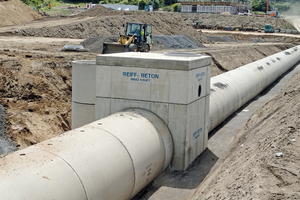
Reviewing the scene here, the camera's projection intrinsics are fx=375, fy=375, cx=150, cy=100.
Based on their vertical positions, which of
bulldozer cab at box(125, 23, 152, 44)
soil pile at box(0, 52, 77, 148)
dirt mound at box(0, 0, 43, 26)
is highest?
dirt mound at box(0, 0, 43, 26)

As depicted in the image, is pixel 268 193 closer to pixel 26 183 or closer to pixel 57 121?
pixel 26 183

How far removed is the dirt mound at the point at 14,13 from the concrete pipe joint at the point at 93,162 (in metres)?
37.2

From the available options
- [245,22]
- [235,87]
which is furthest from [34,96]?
[245,22]

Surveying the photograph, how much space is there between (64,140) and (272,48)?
38502 mm

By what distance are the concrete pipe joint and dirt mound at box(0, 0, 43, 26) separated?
37.2 m

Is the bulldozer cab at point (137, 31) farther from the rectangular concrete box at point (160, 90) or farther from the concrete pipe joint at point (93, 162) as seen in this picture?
the concrete pipe joint at point (93, 162)

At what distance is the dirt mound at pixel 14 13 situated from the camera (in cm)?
4131

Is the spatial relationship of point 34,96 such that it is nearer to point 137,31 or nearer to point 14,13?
point 137,31

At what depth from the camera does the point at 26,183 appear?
4.72m

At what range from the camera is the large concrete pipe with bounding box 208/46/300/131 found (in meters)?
12.3

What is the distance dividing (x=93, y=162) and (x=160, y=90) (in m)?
3.26

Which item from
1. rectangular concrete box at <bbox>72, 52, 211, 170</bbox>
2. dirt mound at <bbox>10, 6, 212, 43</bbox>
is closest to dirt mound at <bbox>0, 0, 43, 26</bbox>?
dirt mound at <bbox>10, 6, 212, 43</bbox>

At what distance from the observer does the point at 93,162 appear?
580 centimetres

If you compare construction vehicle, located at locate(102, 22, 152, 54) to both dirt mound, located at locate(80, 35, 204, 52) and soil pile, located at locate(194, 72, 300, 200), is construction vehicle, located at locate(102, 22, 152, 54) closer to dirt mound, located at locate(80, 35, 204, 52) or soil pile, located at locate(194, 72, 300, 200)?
dirt mound, located at locate(80, 35, 204, 52)
